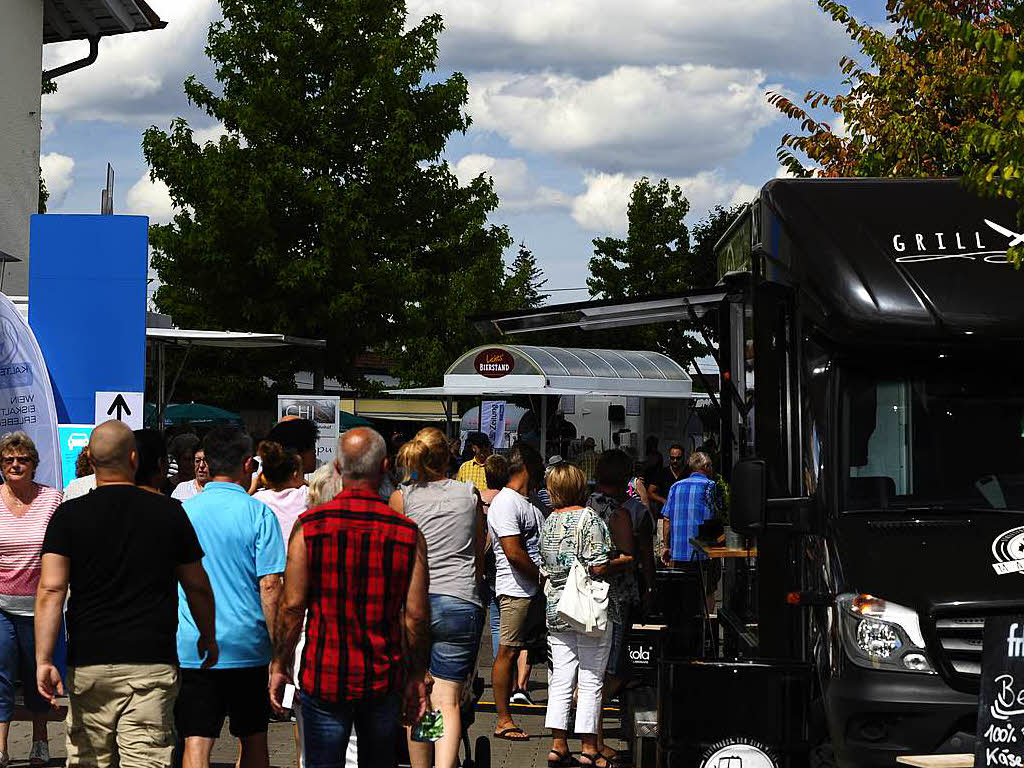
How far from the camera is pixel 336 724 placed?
5625 mm

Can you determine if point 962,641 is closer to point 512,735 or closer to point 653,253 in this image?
point 512,735

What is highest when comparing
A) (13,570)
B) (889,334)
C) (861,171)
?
(861,171)

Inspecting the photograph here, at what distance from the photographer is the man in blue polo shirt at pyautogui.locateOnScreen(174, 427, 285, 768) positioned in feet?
21.7

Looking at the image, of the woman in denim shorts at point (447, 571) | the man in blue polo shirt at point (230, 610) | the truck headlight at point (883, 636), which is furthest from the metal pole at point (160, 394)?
the truck headlight at point (883, 636)

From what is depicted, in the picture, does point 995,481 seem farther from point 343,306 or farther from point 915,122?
point 343,306

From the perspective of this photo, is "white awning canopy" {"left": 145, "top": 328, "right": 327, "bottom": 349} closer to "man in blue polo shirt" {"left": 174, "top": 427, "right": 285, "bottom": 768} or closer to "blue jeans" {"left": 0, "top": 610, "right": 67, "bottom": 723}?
"blue jeans" {"left": 0, "top": 610, "right": 67, "bottom": 723}

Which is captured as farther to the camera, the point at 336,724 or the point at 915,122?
the point at 915,122

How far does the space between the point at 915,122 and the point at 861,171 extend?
0.72 m

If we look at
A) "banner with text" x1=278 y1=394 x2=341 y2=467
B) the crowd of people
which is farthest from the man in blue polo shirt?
"banner with text" x1=278 y1=394 x2=341 y2=467

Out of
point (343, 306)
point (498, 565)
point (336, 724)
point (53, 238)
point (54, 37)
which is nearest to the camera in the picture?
point (336, 724)

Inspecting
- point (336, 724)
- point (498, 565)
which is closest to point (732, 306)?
point (498, 565)

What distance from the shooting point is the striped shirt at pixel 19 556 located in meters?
8.21

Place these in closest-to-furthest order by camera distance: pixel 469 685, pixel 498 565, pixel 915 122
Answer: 1. pixel 469 685
2. pixel 498 565
3. pixel 915 122

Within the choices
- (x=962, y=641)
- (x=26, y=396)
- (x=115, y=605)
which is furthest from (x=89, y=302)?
(x=962, y=641)
